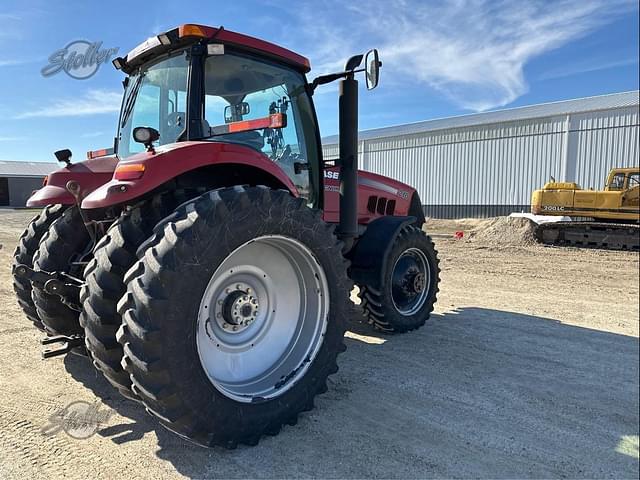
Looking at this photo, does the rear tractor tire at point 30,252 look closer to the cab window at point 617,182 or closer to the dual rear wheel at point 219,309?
the dual rear wheel at point 219,309

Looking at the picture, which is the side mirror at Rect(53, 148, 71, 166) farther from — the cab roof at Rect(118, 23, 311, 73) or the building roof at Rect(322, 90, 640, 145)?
the building roof at Rect(322, 90, 640, 145)

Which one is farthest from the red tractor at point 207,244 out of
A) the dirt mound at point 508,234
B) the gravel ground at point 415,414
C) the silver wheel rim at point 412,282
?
the dirt mound at point 508,234

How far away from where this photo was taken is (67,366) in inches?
143

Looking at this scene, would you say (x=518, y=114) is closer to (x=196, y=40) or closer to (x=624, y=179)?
(x=624, y=179)

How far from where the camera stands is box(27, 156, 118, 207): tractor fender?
322 cm

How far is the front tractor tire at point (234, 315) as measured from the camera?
2137mm

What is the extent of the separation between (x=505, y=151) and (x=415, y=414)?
20993 millimetres

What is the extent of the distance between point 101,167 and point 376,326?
2.94 metres

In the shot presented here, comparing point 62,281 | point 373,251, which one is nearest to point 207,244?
point 62,281

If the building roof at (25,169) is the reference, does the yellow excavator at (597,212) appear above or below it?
below

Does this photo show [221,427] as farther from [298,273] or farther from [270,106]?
[270,106]

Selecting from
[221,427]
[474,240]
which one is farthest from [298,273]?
[474,240]

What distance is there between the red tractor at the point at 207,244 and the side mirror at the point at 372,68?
0.01 meters
